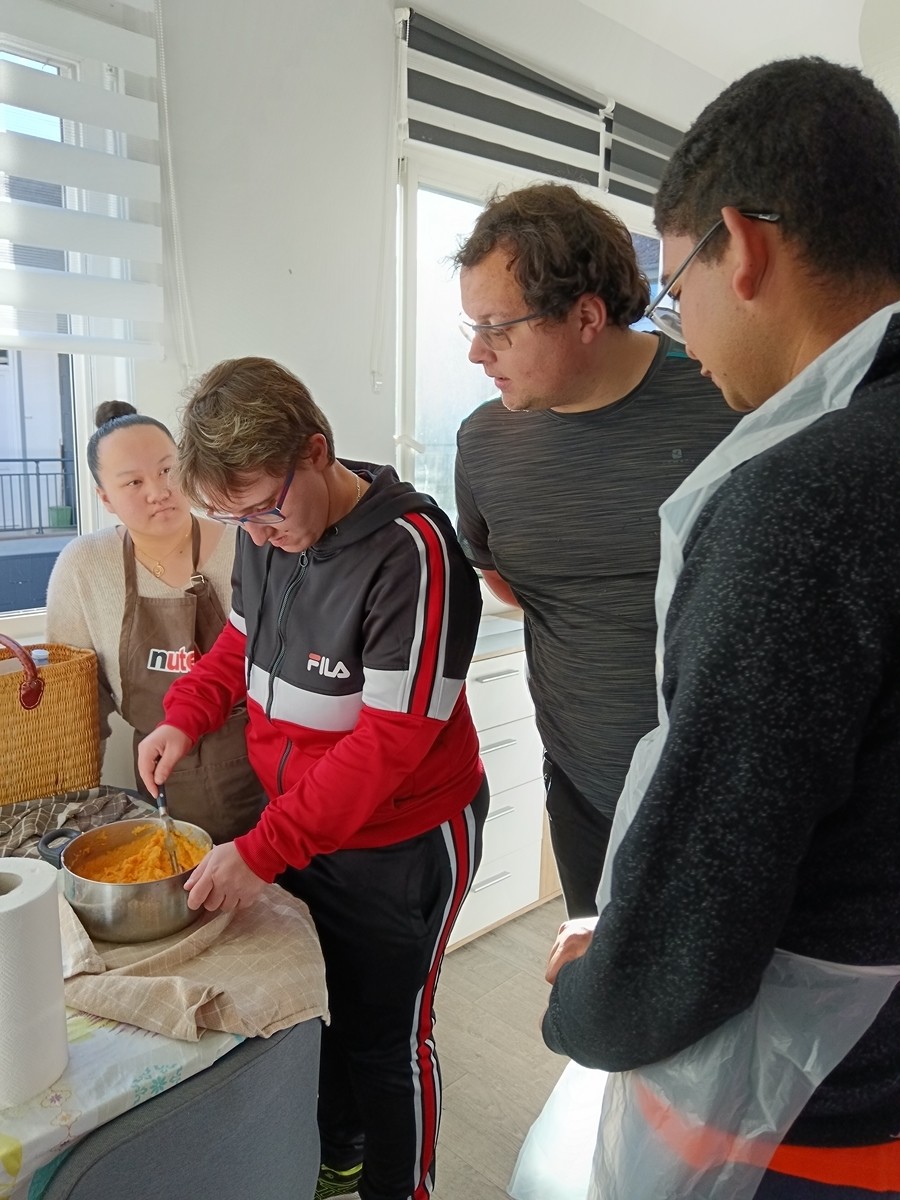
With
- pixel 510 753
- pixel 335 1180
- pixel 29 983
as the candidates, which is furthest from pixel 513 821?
pixel 29 983

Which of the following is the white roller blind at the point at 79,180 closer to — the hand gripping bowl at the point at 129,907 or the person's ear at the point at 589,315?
the person's ear at the point at 589,315

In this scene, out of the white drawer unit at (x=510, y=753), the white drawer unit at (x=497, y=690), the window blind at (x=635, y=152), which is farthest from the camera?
the window blind at (x=635, y=152)

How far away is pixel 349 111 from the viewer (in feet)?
7.88

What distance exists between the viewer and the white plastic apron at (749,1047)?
0.58 metres

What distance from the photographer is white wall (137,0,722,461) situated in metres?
2.11

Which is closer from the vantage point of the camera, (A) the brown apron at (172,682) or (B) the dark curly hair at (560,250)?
(B) the dark curly hair at (560,250)

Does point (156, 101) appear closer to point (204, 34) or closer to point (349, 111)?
point (204, 34)

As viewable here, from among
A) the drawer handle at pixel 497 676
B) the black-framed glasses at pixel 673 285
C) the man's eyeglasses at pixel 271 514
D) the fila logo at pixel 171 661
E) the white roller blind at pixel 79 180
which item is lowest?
the drawer handle at pixel 497 676

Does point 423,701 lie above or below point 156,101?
below

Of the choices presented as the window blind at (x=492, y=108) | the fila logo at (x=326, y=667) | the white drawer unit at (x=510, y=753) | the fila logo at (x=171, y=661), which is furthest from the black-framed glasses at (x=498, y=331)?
the window blind at (x=492, y=108)

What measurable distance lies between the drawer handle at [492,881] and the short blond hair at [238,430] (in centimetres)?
172

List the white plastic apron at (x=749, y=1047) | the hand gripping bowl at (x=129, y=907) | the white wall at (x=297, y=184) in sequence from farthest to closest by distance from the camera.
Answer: the white wall at (x=297, y=184) → the hand gripping bowl at (x=129, y=907) → the white plastic apron at (x=749, y=1047)

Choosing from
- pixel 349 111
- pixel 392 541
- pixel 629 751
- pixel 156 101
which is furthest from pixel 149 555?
pixel 349 111

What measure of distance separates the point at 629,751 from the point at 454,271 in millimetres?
823
